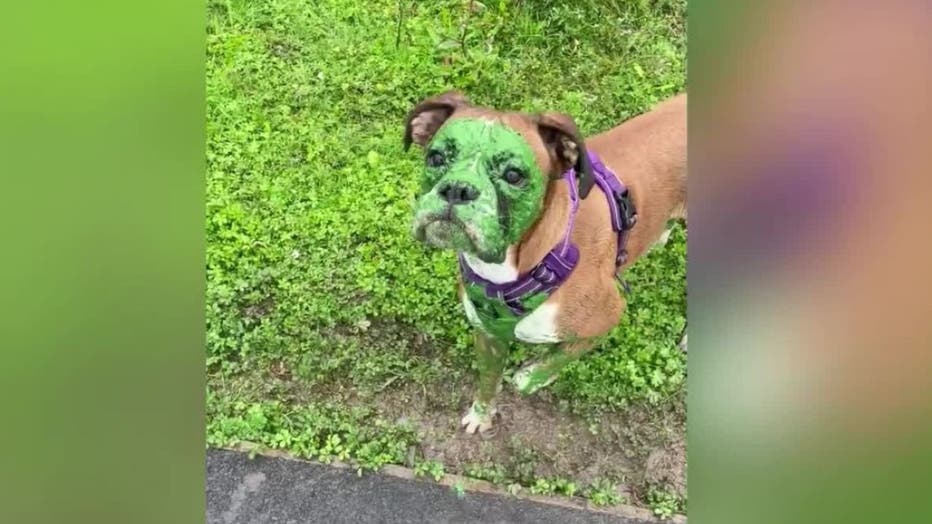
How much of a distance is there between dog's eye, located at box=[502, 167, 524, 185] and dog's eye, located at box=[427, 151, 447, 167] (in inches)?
Answer: 6.2

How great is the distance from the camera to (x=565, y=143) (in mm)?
1890

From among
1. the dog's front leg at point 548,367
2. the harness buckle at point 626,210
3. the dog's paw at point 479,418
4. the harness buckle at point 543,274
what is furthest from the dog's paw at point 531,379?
the harness buckle at point 626,210

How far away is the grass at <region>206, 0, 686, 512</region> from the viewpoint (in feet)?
7.93

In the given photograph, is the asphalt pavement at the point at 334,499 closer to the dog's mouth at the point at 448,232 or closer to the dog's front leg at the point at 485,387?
the dog's front leg at the point at 485,387

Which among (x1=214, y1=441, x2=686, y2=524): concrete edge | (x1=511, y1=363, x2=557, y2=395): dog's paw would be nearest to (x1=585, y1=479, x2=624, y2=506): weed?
(x1=214, y1=441, x2=686, y2=524): concrete edge

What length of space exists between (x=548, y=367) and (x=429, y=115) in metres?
0.86

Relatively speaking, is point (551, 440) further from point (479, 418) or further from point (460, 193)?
point (460, 193)

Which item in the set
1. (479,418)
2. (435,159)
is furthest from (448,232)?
(479,418)

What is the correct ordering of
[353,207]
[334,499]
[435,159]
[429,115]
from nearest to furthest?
[435,159] → [429,115] → [334,499] → [353,207]

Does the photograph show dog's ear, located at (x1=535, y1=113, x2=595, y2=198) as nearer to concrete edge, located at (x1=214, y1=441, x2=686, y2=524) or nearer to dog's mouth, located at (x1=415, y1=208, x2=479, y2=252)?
dog's mouth, located at (x1=415, y1=208, x2=479, y2=252)

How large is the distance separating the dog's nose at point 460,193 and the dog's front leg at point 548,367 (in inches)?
25.7

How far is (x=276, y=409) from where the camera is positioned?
97.8 inches
